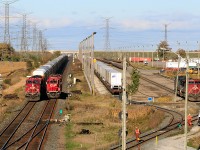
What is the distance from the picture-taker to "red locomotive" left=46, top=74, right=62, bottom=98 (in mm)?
53719

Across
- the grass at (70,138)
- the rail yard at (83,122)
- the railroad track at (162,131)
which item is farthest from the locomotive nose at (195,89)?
the grass at (70,138)

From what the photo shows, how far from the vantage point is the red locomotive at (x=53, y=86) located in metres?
53.7

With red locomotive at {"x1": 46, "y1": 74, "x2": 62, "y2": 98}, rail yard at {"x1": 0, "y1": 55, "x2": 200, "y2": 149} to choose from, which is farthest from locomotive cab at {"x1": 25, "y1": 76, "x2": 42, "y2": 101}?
red locomotive at {"x1": 46, "y1": 74, "x2": 62, "y2": 98}

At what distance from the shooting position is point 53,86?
53.9m

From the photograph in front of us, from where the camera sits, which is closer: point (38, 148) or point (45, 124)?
point (38, 148)

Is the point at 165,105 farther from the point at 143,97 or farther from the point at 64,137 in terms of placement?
the point at 64,137

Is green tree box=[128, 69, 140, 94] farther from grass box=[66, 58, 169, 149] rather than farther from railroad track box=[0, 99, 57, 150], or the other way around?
railroad track box=[0, 99, 57, 150]

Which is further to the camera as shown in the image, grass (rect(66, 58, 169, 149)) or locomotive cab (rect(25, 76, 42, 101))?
locomotive cab (rect(25, 76, 42, 101))

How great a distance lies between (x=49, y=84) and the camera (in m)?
53.9

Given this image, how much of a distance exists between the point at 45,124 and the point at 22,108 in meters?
10.4

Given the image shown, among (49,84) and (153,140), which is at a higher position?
(49,84)

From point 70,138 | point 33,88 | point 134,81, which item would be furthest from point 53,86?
point 70,138

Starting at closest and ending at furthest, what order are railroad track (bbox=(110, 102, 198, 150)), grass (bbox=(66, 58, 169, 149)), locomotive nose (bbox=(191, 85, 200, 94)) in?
1. railroad track (bbox=(110, 102, 198, 150))
2. grass (bbox=(66, 58, 169, 149))
3. locomotive nose (bbox=(191, 85, 200, 94))

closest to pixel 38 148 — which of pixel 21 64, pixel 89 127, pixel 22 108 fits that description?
pixel 89 127
